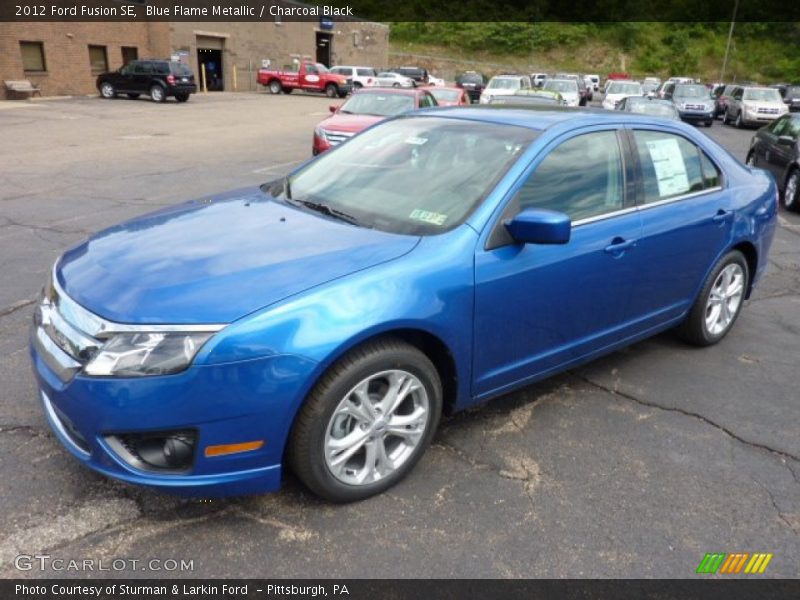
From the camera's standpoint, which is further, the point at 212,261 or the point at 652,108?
the point at 652,108

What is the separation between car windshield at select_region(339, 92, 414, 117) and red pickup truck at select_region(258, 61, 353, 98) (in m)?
25.4

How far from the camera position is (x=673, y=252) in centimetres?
388

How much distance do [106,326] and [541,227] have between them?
5.92 feet

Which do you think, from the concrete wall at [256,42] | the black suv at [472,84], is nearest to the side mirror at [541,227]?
the concrete wall at [256,42]

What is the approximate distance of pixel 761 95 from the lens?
25391mm

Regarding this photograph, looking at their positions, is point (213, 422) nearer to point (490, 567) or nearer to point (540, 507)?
point (490, 567)

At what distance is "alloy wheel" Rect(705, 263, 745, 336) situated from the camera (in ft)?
14.7

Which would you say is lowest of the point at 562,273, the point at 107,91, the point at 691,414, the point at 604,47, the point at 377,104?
the point at 107,91

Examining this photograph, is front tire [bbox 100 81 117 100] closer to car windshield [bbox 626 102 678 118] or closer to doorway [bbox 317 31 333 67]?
car windshield [bbox 626 102 678 118]

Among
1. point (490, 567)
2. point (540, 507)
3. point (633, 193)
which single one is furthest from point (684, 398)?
point (490, 567)

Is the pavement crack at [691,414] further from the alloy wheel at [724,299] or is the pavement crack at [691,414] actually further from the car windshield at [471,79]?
the car windshield at [471,79]

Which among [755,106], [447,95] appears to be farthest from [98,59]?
[755,106]

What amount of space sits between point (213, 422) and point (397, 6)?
87540mm

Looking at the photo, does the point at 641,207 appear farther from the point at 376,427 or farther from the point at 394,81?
the point at 394,81
